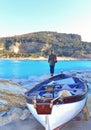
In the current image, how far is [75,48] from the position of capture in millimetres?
137625

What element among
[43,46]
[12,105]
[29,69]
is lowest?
[43,46]

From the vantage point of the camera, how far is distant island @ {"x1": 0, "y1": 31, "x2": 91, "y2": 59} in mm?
134125

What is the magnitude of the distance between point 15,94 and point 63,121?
4.81 m

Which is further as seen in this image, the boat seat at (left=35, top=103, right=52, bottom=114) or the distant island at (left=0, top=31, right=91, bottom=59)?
the distant island at (left=0, top=31, right=91, bottom=59)

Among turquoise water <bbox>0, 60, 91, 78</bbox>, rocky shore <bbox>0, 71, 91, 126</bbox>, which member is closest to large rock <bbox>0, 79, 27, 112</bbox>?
rocky shore <bbox>0, 71, 91, 126</bbox>

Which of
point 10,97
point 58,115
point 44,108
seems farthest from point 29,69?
point 44,108

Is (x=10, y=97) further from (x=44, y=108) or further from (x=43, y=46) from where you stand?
(x=43, y=46)

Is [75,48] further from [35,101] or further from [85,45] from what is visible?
[35,101]

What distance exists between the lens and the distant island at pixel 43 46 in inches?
5281

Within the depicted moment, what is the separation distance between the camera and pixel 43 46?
14762 centimetres

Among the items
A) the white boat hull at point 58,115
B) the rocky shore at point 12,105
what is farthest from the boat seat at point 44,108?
the rocky shore at point 12,105

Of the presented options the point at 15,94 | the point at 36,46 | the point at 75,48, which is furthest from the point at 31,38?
the point at 15,94

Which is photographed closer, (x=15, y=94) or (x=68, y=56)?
(x=15, y=94)

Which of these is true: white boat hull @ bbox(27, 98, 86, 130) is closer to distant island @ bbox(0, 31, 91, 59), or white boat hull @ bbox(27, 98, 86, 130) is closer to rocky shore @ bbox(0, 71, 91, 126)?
rocky shore @ bbox(0, 71, 91, 126)
